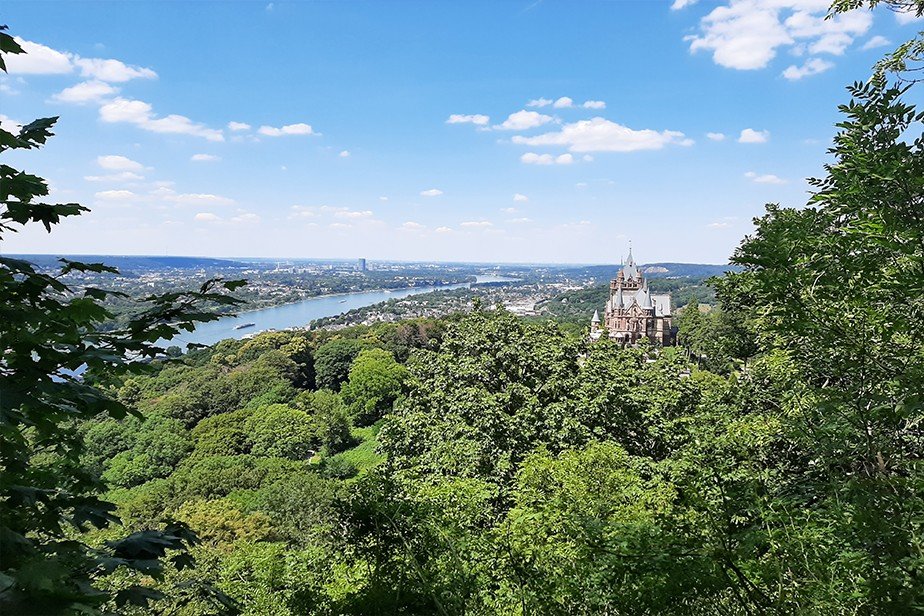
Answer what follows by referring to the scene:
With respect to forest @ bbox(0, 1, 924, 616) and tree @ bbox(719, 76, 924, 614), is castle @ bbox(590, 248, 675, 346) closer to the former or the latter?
forest @ bbox(0, 1, 924, 616)

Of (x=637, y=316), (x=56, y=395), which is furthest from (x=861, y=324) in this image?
(x=637, y=316)

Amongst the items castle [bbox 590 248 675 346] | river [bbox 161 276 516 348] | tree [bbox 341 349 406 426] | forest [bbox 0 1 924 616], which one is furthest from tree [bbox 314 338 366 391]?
river [bbox 161 276 516 348]

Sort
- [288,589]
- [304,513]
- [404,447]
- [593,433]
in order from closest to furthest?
1. [288,589]
2. [593,433]
3. [404,447]
4. [304,513]

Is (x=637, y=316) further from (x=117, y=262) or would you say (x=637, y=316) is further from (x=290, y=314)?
(x=117, y=262)

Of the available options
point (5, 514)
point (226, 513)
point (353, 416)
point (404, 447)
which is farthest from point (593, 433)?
point (353, 416)

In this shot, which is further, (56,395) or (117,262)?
(117,262)

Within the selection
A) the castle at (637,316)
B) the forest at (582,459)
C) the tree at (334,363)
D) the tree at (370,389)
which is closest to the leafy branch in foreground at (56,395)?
the forest at (582,459)

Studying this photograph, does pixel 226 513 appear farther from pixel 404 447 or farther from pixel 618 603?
pixel 618 603
